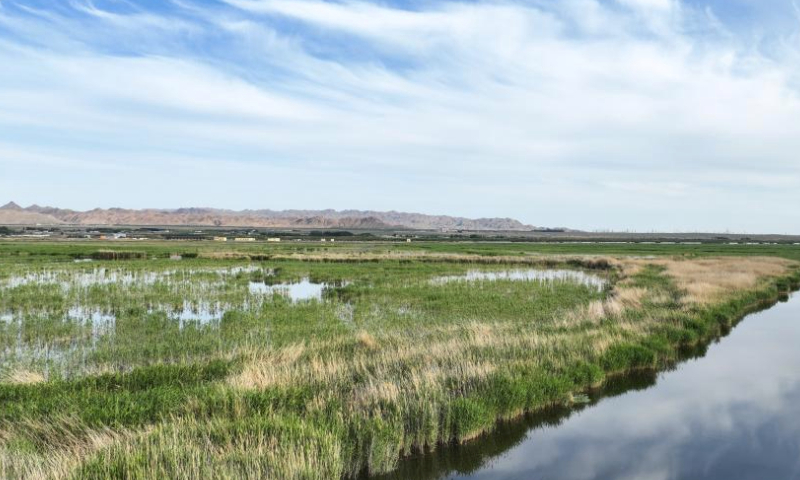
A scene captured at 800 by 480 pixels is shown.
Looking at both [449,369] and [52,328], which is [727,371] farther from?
[52,328]

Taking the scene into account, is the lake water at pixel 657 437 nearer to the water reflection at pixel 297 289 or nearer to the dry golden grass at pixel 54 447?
the dry golden grass at pixel 54 447

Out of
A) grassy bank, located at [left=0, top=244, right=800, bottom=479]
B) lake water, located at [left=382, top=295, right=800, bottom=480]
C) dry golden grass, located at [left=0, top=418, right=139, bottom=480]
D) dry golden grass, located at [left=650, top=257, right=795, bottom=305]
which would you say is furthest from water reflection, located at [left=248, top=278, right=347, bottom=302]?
dry golden grass, located at [left=650, top=257, right=795, bottom=305]

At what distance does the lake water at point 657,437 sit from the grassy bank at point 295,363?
0.52 m

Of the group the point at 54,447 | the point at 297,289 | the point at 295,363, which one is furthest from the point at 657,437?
the point at 297,289

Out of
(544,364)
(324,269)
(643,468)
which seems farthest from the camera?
(324,269)

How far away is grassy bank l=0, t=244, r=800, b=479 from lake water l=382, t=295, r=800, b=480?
0.52m

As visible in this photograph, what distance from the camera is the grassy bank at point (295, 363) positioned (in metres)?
7.91

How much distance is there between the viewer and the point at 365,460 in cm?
868

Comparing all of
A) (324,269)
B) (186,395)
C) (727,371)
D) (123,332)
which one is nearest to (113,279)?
(324,269)

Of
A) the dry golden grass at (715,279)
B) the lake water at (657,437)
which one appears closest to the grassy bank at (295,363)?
the dry golden grass at (715,279)

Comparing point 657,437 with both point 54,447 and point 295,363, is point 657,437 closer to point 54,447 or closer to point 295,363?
point 295,363

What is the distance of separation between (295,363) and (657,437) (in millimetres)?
7533

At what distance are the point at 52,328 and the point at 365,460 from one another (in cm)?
1316

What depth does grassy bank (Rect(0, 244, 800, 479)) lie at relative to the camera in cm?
791
